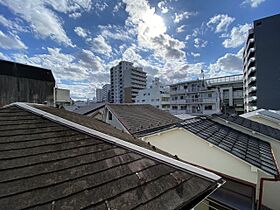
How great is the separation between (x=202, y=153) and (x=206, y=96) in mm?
29708

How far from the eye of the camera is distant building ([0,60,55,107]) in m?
24.8

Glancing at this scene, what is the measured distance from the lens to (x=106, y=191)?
150 centimetres

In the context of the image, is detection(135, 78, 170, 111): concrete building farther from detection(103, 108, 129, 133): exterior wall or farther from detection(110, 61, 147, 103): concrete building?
detection(103, 108, 129, 133): exterior wall

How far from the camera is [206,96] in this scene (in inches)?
1276

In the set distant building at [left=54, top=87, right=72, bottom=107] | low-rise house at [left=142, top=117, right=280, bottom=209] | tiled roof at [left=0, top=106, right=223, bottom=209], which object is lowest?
low-rise house at [left=142, top=117, right=280, bottom=209]

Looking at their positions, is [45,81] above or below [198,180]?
above

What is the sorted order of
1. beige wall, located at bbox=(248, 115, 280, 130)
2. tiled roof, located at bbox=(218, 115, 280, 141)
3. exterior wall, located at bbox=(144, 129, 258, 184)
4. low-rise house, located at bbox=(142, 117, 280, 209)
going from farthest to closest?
beige wall, located at bbox=(248, 115, 280, 130)
tiled roof, located at bbox=(218, 115, 280, 141)
exterior wall, located at bbox=(144, 129, 258, 184)
low-rise house, located at bbox=(142, 117, 280, 209)

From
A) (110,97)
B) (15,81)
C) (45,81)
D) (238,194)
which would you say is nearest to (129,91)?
(110,97)

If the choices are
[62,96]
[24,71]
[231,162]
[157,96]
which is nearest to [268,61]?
[157,96]

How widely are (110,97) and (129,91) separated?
49.8 feet

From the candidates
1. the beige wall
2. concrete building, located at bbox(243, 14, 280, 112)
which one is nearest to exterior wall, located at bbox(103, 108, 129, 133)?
the beige wall

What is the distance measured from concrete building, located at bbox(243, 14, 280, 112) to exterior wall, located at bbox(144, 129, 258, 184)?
30.0m

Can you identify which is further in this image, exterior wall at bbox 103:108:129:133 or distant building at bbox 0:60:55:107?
distant building at bbox 0:60:55:107

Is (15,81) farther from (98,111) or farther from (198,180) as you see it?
(198,180)
